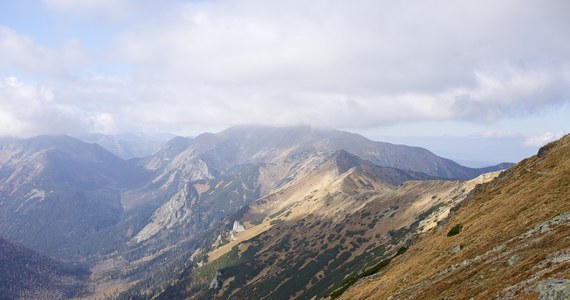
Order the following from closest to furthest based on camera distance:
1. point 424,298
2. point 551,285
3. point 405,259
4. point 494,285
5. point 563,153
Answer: point 551,285 → point 494,285 → point 424,298 → point 563,153 → point 405,259

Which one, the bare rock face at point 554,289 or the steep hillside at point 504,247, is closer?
the bare rock face at point 554,289

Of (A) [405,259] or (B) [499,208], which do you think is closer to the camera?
(B) [499,208]

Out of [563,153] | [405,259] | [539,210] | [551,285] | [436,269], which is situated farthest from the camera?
[405,259]

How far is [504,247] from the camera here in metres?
50.5

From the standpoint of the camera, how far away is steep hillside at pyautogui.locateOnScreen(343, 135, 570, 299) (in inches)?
1453

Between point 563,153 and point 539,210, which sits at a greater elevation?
point 563,153

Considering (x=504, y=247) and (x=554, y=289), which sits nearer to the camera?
(x=554, y=289)

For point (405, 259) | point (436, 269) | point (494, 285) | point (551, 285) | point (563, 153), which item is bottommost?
point (405, 259)

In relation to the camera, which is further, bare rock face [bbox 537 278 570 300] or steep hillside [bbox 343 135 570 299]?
steep hillside [bbox 343 135 570 299]

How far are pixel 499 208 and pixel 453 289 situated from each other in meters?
33.0

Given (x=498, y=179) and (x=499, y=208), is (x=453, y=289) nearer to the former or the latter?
(x=499, y=208)

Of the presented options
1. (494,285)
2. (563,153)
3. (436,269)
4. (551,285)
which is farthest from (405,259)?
(551,285)

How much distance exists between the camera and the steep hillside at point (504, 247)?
121ft

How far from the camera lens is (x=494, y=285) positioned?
39375mm
